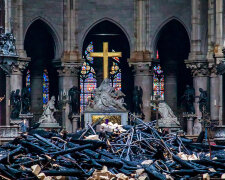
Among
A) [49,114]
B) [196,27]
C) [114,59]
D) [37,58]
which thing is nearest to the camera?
[49,114]

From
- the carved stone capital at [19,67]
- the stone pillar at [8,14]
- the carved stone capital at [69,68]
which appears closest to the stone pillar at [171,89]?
the carved stone capital at [69,68]

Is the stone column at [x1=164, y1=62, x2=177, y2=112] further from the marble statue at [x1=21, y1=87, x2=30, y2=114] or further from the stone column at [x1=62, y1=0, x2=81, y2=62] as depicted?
the marble statue at [x1=21, y1=87, x2=30, y2=114]

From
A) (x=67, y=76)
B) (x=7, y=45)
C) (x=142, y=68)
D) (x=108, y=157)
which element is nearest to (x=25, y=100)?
(x=67, y=76)

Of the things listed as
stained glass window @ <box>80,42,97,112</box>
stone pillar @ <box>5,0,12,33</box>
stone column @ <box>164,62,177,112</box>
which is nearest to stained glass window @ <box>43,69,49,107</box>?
stained glass window @ <box>80,42,97,112</box>

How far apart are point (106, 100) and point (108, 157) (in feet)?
99.2

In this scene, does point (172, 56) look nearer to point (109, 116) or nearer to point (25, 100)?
point (109, 116)

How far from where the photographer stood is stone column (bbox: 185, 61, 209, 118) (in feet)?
199

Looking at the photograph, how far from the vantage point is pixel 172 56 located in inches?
2618

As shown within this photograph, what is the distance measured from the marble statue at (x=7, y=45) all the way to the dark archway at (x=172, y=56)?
13318 millimetres

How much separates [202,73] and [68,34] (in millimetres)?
8454

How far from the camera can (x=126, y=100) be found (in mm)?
67000

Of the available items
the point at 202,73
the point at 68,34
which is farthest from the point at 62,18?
the point at 202,73

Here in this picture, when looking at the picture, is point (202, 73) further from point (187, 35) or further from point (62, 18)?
point (62, 18)

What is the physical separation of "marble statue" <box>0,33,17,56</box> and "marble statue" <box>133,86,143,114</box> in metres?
9.21
